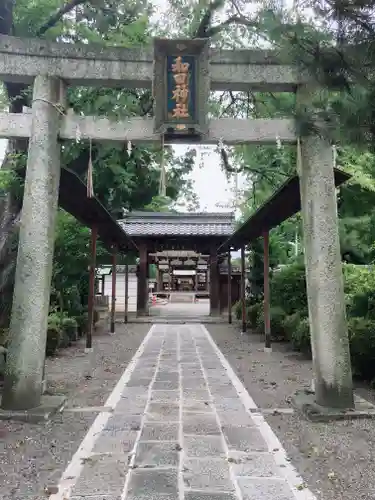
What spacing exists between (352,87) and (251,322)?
12552 mm

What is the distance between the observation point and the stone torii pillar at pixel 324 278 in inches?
212

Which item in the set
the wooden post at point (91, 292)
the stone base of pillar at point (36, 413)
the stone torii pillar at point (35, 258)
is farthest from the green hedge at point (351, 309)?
the wooden post at point (91, 292)

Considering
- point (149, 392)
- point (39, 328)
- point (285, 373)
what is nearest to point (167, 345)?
point (285, 373)

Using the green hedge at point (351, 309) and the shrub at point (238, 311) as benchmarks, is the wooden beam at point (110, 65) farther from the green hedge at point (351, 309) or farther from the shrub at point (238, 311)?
the shrub at point (238, 311)

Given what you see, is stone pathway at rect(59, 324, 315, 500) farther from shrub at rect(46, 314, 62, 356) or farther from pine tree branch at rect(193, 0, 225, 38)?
pine tree branch at rect(193, 0, 225, 38)

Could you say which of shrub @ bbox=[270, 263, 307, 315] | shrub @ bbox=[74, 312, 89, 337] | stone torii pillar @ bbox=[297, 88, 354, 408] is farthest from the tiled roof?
stone torii pillar @ bbox=[297, 88, 354, 408]

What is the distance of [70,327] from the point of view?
39.8 feet

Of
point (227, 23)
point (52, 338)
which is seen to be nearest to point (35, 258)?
point (52, 338)

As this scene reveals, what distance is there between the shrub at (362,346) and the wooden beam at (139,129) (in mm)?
3123

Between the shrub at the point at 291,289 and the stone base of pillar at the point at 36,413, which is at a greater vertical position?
the shrub at the point at 291,289

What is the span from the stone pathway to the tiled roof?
13.3 meters

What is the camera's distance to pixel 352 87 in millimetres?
3170

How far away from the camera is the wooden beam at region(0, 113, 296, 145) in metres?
5.72

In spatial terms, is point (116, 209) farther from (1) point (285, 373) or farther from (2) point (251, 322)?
(1) point (285, 373)
